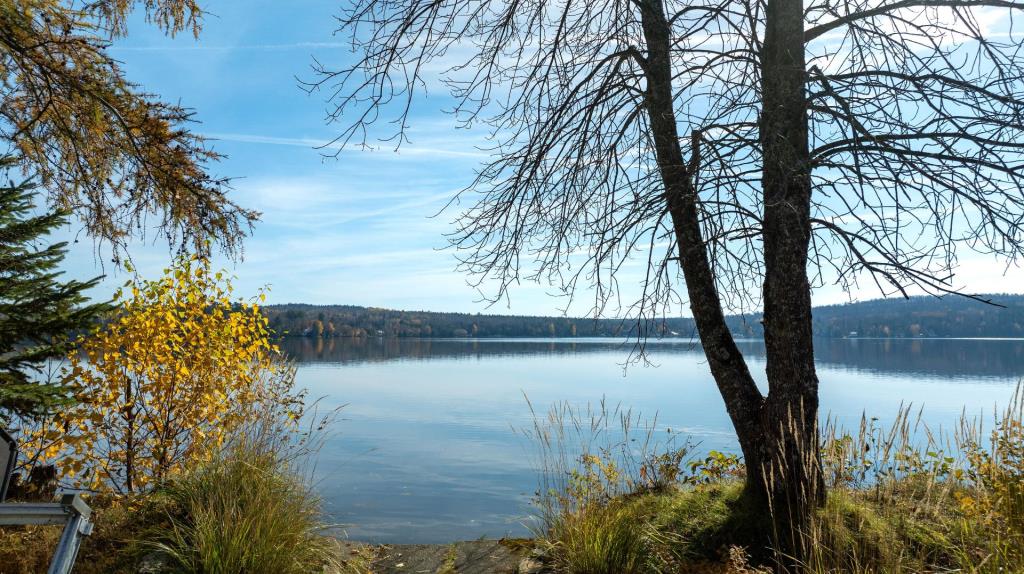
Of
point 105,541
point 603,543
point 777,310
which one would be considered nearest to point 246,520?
point 105,541

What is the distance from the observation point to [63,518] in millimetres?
2611

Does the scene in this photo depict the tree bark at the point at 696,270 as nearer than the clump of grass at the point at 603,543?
No

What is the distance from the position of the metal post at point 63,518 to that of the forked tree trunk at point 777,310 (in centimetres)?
372

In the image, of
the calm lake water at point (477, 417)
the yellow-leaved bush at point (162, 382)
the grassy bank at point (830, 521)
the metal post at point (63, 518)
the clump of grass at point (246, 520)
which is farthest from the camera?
the calm lake water at point (477, 417)

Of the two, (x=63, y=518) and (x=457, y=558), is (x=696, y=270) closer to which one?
(x=457, y=558)

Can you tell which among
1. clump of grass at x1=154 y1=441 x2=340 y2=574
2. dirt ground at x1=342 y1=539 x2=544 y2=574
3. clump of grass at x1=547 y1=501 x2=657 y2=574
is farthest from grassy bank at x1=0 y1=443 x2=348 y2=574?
clump of grass at x1=547 y1=501 x2=657 y2=574

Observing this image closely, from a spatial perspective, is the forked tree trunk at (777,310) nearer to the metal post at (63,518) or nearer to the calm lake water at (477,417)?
the calm lake water at (477,417)

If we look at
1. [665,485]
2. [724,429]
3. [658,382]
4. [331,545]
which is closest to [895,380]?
[658,382]

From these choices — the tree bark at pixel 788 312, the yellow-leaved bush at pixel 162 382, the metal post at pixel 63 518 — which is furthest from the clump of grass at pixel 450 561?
the metal post at pixel 63 518

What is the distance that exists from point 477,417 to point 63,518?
18992 millimetres

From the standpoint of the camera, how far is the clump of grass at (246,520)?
427 centimetres

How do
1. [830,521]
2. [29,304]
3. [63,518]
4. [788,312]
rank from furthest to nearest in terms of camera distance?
[29,304], [788,312], [830,521], [63,518]

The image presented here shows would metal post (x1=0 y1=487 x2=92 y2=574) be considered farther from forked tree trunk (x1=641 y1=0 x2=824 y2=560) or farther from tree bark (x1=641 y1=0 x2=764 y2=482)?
tree bark (x1=641 y1=0 x2=764 y2=482)

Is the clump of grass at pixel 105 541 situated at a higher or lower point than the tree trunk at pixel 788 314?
lower
